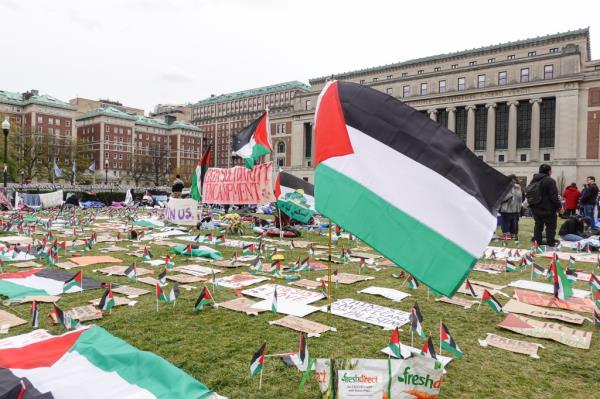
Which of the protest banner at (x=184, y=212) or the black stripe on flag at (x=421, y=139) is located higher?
the black stripe on flag at (x=421, y=139)

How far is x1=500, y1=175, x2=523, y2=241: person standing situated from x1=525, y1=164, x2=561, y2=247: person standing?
160 centimetres

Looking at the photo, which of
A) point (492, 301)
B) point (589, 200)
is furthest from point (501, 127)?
point (492, 301)

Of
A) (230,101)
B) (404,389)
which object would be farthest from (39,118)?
(404,389)

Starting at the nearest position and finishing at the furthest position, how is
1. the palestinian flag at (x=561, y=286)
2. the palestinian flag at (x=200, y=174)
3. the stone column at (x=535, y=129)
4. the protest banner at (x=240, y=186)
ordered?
the palestinian flag at (x=561, y=286), the palestinian flag at (x=200, y=174), the protest banner at (x=240, y=186), the stone column at (x=535, y=129)

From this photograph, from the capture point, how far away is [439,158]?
416 centimetres

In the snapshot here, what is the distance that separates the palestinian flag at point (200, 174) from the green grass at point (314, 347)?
7.93m

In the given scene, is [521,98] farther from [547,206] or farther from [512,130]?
[547,206]

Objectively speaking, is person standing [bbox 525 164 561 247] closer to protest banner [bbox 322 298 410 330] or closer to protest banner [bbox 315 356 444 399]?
protest banner [bbox 322 298 410 330]

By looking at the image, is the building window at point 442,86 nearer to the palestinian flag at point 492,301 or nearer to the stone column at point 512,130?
the stone column at point 512,130

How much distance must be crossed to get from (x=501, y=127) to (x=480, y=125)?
3.24 metres

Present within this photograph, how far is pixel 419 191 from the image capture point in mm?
4086

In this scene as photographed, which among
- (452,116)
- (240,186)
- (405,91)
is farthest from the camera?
(405,91)

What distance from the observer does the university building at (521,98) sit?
189ft

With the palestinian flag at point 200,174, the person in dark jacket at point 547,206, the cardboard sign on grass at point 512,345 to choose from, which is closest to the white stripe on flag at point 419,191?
the cardboard sign on grass at point 512,345
